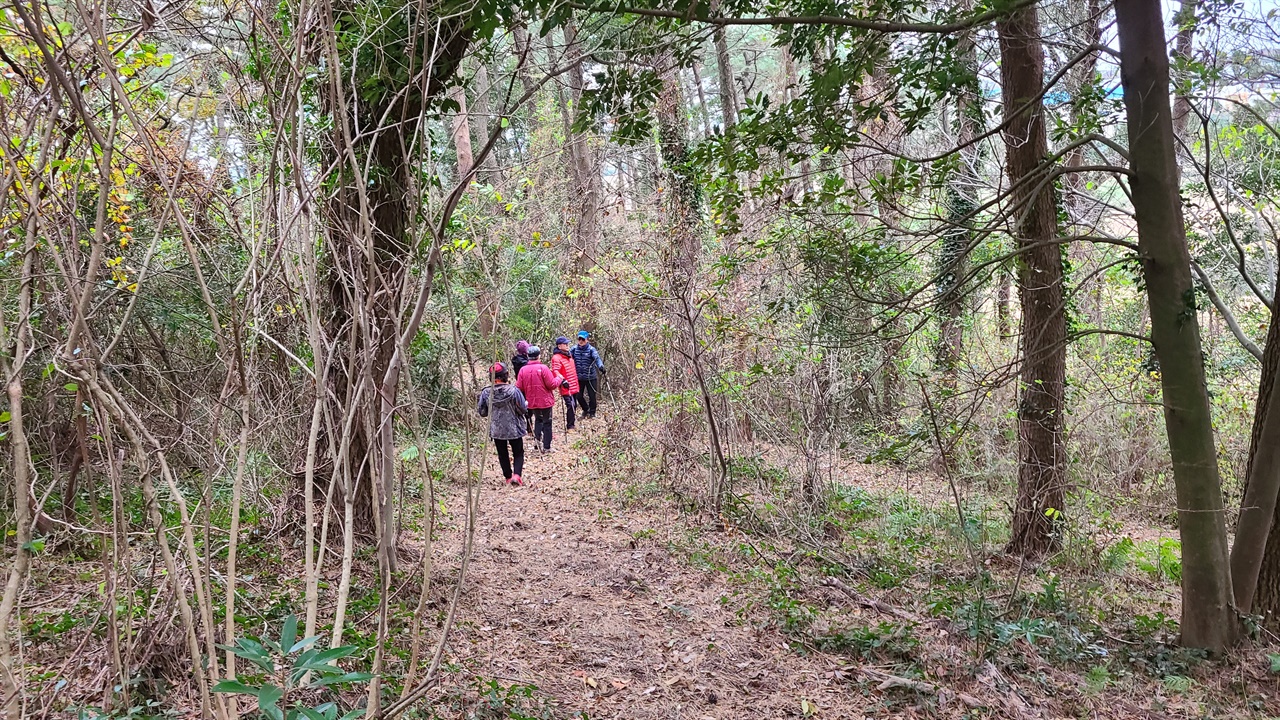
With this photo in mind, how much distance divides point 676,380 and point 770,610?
11.2 feet

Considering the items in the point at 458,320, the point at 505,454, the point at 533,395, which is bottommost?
the point at 505,454

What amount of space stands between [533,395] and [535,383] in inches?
8.1

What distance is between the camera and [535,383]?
10.9 meters

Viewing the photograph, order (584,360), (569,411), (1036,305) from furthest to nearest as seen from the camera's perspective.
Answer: (584,360), (569,411), (1036,305)

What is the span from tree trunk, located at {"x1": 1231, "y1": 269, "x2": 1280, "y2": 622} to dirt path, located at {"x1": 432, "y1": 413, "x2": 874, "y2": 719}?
3.15 metres

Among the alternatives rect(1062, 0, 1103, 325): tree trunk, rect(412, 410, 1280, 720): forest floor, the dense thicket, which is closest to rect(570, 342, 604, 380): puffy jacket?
the dense thicket

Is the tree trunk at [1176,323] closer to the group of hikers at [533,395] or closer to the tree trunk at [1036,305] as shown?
the tree trunk at [1036,305]

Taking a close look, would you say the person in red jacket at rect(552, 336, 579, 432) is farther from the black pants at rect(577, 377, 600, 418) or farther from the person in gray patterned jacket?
the person in gray patterned jacket

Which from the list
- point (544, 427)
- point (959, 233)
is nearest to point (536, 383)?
point (544, 427)

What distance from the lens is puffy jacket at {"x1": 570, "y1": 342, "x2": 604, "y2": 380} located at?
44.6 ft

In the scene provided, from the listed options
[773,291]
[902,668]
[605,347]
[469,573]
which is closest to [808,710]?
[902,668]

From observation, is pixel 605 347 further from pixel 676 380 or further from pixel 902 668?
pixel 902 668

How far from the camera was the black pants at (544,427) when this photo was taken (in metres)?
11.2

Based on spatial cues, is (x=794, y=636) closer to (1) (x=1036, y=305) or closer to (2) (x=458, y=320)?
(2) (x=458, y=320)
